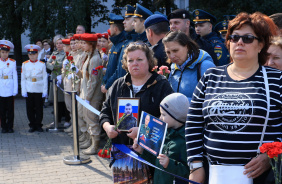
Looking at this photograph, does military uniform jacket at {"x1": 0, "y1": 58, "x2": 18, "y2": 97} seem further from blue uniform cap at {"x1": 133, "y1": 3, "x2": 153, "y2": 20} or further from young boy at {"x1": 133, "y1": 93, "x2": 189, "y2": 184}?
young boy at {"x1": 133, "y1": 93, "x2": 189, "y2": 184}

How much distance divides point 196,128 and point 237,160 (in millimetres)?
374

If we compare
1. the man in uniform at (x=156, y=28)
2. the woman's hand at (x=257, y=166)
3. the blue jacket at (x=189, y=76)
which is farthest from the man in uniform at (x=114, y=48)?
the woman's hand at (x=257, y=166)

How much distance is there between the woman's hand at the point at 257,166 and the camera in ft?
7.86

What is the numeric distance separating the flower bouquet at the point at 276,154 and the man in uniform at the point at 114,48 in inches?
172

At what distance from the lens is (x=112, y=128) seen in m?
3.70

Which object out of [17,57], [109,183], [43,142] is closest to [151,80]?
[109,183]

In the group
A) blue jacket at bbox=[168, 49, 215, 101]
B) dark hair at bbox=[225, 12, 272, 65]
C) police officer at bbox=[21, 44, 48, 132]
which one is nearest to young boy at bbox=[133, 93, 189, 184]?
blue jacket at bbox=[168, 49, 215, 101]

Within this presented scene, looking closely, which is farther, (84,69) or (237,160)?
(84,69)

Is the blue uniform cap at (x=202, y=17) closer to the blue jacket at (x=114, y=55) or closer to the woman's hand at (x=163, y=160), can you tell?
the blue jacket at (x=114, y=55)

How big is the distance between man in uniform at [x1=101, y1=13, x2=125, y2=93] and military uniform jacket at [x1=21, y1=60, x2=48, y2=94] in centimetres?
287

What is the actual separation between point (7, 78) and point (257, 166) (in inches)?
312

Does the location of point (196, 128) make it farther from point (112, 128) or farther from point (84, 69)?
point (84, 69)

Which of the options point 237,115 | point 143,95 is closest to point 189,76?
point 143,95

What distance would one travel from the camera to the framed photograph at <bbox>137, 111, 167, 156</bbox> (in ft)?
10.00
